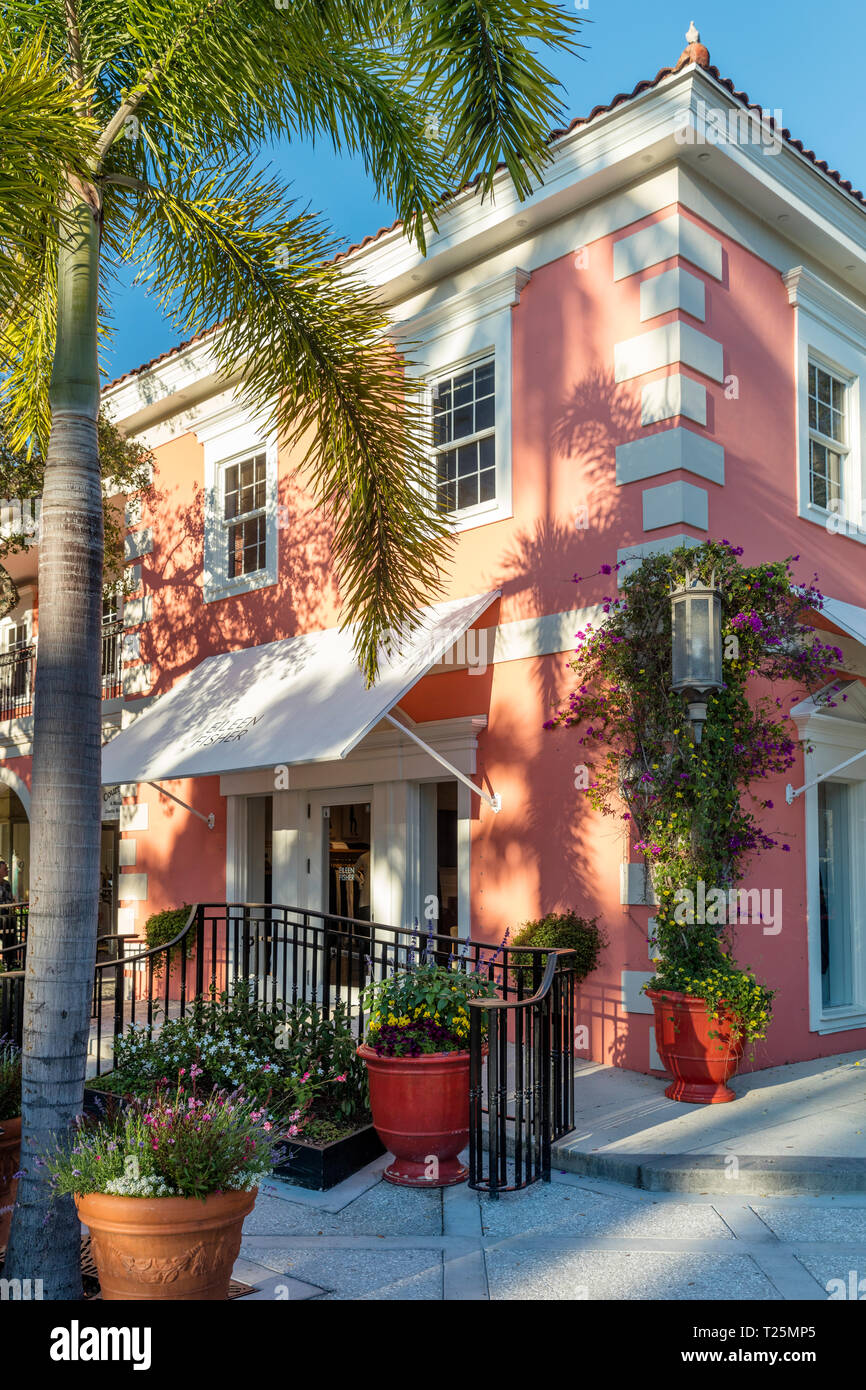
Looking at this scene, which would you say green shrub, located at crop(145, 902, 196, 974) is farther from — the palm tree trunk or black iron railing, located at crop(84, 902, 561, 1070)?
the palm tree trunk

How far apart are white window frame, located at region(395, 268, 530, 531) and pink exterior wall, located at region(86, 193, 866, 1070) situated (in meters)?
0.10

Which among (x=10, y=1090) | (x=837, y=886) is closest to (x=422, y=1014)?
(x=10, y=1090)

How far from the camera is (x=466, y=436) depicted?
10367mm

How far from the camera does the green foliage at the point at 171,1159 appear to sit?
3811mm

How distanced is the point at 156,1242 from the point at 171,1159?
0.25 m

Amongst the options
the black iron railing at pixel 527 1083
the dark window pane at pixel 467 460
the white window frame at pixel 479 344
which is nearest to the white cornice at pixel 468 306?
the white window frame at pixel 479 344

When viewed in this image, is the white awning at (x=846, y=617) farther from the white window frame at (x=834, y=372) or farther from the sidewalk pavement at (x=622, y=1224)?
the sidewalk pavement at (x=622, y=1224)

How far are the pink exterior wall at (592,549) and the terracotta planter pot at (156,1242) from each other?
5029 mm

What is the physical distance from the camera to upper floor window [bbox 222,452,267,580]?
500 inches

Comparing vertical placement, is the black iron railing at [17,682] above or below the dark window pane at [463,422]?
below

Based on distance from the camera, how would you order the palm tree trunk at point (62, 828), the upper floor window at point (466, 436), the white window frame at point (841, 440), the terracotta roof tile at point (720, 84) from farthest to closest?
the white window frame at point (841, 440), the upper floor window at point (466, 436), the terracotta roof tile at point (720, 84), the palm tree trunk at point (62, 828)

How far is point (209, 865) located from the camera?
41.8 ft
